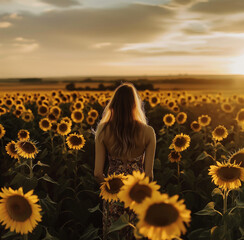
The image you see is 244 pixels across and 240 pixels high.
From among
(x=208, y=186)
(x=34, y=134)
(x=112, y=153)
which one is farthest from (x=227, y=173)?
(x=34, y=134)

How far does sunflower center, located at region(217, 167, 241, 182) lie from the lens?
133 inches

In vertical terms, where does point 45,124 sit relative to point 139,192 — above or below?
below

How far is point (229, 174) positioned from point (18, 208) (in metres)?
1.98

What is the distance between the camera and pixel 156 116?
1349cm

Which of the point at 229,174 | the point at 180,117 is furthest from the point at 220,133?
the point at 229,174

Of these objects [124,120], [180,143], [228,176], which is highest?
[124,120]

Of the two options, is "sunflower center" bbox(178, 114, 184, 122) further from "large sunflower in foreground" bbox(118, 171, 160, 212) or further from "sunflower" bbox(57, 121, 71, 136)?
"large sunflower in foreground" bbox(118, 171, 160, 212)

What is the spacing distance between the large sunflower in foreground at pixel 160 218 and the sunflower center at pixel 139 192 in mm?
254

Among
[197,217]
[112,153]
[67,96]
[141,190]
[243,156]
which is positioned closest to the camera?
[141,190]

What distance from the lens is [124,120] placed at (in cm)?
418

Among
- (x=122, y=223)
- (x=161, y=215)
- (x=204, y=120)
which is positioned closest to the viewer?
(x=161, y=215)

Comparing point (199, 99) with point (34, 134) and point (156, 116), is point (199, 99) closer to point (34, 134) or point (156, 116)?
point (156, 116)

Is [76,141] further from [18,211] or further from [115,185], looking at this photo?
[18,211]

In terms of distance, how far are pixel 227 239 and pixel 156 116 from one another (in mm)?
10175
